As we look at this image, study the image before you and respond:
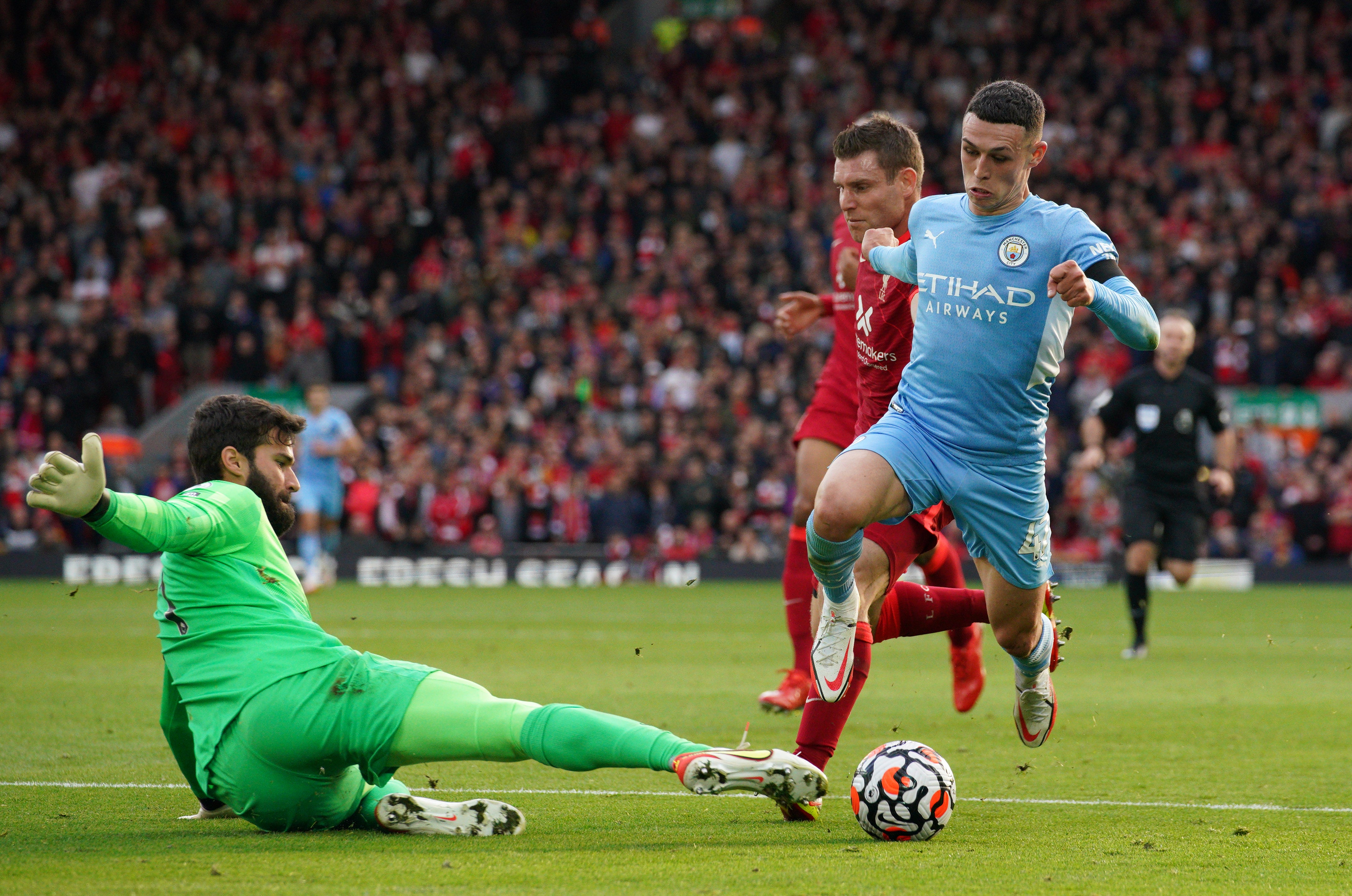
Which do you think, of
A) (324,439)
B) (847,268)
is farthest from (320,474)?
(847,268)

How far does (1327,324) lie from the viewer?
70.5 feet

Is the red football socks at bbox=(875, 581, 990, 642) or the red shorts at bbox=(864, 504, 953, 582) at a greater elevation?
the red shorts at bbox=(864, 504, 953, 582)

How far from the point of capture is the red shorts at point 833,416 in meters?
7.43

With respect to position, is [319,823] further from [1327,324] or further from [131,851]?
[1327,324]

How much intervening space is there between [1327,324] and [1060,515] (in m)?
4.84

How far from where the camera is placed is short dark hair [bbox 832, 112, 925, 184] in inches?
237

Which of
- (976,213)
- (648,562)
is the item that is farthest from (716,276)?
(976,213)

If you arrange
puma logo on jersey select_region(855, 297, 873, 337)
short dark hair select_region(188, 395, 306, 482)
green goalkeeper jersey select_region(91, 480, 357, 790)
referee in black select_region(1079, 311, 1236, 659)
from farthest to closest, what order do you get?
referee in black select_region(1079, 311, 1236, 659) < puma logo on jersey select_region(855, 297, 873, 337) < short dark hair select_region(188, 395, 306, 482) < green goalkeeper jersey select_region(91, 480, 357, 790)

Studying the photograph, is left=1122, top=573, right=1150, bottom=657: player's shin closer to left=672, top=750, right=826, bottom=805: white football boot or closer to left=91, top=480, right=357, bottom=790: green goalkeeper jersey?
left=672, top=750, right=826, bottom=805: white football boot

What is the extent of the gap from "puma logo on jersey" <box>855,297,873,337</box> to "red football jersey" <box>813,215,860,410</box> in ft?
2.22

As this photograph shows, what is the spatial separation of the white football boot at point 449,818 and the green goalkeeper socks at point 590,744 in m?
0.44

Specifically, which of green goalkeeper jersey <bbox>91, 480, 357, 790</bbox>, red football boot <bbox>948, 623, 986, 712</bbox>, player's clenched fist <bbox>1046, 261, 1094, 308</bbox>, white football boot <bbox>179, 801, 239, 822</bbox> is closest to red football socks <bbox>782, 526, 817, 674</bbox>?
red football boot <bbox>948, 623, 986, 712</bbox>

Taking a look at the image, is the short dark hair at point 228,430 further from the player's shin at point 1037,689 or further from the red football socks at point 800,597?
the red football socks at point 800,597

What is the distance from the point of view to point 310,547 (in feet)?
54.8
